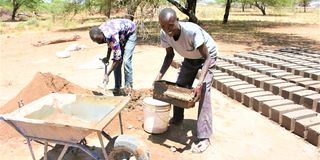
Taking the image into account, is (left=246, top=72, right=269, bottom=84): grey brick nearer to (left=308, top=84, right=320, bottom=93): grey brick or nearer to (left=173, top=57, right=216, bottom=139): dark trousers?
(left=308, top=84, right=320, bottom=93): grey brick

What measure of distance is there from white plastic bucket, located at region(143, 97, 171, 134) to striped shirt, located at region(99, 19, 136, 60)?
788mm

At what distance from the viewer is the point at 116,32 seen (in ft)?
15.9

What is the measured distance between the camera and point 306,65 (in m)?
7.30

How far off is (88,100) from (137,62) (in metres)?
5.17

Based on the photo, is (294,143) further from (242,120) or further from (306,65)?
(306,65)

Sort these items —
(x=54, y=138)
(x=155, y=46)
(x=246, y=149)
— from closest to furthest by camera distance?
(x=54, y=138) → (x=246, y=149) → (x=155, y=46)

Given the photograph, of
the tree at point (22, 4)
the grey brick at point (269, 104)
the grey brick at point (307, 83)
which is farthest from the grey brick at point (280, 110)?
the tree at point (22, 4)

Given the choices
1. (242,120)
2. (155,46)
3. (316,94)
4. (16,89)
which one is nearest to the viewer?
(242,120)

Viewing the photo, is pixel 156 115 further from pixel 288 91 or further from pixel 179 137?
pixel 288 91

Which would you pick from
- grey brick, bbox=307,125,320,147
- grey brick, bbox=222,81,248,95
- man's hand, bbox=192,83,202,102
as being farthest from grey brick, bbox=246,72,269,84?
man's hand, bbox=192,83,202,102

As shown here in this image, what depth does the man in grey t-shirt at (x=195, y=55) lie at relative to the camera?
3654 mm

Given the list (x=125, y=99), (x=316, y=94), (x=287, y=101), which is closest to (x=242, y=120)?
(x=287, y=101)

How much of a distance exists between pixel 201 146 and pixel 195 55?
1.01 meters

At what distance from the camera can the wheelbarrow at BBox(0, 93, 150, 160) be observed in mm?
3152
